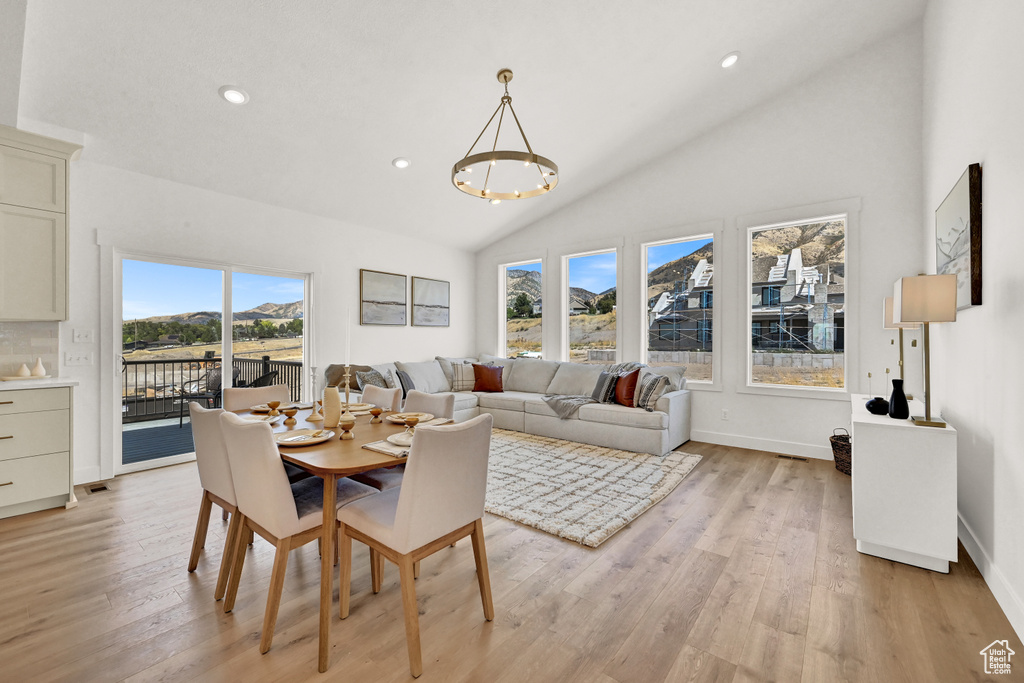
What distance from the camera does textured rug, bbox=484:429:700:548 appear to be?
2.75m

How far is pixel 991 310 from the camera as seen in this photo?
2.16 metres

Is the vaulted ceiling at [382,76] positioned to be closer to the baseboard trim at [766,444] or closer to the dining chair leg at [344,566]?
the dining chair leg at [344,566]

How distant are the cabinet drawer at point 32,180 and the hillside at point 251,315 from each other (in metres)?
1.12

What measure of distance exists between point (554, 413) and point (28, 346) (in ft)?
14.3

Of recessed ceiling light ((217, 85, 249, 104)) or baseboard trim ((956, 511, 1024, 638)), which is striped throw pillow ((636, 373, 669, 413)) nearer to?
baseboard trim ((956, 511, 1024, 638))

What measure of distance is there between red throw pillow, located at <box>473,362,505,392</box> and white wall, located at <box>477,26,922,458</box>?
5.54 ft

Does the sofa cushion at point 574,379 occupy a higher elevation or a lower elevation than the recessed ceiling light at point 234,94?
lower

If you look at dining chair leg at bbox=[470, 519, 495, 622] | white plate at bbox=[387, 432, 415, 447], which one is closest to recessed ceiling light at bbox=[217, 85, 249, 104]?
white plate at bbox=[387, 432, 415, 447]

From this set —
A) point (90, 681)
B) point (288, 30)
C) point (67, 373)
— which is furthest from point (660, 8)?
point (67, 373)

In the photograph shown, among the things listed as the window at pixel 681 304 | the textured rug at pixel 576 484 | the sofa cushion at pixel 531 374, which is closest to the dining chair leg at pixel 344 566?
the textured rug at pixel 576 484

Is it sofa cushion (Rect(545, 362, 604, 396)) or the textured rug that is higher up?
sofa cushion (Rect(545, 362, 604, 396))

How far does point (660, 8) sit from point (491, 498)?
3.60 m

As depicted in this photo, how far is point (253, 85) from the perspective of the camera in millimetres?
3059

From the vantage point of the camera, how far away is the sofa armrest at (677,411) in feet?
14.2
